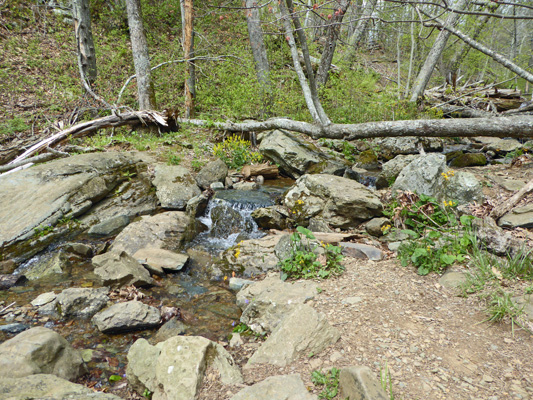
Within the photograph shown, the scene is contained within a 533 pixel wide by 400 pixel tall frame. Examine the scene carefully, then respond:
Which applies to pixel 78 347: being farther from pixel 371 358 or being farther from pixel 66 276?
pixel 371 358

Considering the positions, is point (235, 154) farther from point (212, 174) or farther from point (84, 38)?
point (84, 38)

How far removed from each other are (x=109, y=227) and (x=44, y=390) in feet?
13.5

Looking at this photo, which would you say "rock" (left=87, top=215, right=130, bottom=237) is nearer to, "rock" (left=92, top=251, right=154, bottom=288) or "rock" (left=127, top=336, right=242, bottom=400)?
"rock" (left=92, top=251, right=154, bottom=288)

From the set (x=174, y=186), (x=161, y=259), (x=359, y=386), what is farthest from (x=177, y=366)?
(x=174, y=186)

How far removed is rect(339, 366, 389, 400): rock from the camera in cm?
177

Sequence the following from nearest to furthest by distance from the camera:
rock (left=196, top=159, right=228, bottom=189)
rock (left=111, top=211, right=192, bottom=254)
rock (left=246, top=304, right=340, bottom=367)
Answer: rock (left=246, top=304, right=340, bottom=367) < rock (left=111, top=211, right=192, bottom=254) < rock (left=196, top=159, right=228, bottom=189)

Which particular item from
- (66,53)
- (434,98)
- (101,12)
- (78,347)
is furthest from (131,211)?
(101,12)

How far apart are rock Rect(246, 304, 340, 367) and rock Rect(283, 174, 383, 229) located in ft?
9.36

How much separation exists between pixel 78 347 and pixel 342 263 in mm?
2998

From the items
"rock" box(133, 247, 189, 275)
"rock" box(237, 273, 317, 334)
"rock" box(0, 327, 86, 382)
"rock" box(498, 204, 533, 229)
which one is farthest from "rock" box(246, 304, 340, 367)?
"rock" box(498, 204, 533, 229)

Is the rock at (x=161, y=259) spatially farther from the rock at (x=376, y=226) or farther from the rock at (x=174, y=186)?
the rock at (x=376, y=226)

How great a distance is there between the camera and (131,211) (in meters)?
6.14

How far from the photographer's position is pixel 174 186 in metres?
6.61

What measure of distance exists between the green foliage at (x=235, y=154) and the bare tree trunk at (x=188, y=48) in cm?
282
